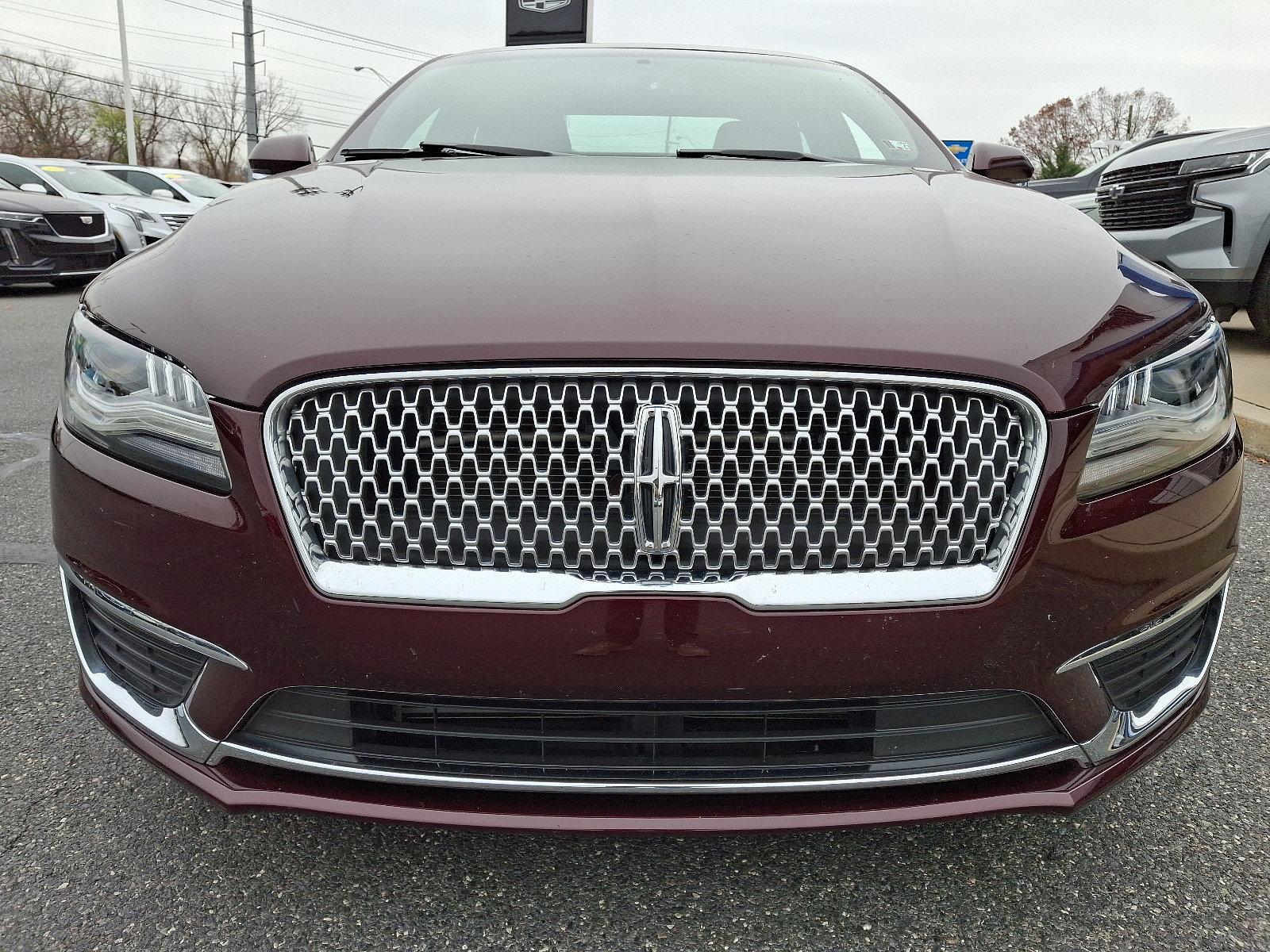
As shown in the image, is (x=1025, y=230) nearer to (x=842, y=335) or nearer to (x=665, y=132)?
(x=842, y=335)

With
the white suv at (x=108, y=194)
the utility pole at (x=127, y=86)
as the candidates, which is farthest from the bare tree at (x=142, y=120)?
the white suv at (x=108, y=194)

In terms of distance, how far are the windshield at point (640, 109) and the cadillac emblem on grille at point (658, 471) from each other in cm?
140

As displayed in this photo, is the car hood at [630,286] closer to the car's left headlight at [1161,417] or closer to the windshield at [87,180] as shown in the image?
the car's left headlight at [1161,417]

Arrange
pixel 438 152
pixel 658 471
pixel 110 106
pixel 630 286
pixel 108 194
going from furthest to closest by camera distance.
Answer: pixel 110 106, pixel 108 194, pixel 438 152, pixel 630 286, pixel 658 471

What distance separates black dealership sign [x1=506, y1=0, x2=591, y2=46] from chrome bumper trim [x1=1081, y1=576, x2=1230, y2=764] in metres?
14.3

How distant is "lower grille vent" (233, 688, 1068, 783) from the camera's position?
55.9 inches

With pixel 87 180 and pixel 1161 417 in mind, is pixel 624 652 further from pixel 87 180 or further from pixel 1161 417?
pixel 87 180

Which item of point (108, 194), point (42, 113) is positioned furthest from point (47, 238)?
point (42, 113)

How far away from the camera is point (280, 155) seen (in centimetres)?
270

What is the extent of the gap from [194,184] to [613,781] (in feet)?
59.1

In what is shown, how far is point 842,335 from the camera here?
1386 millimetres

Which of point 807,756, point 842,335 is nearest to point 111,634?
point 807,756

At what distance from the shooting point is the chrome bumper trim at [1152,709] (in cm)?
151

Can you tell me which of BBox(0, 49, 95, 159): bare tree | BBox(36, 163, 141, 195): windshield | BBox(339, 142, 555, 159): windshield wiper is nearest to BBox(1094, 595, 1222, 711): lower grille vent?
BBox(339, 142, 555, 159): windshield wiper
